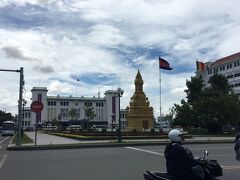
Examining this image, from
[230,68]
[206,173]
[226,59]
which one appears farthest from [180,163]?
[226,59]

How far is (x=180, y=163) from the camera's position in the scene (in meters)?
6.50

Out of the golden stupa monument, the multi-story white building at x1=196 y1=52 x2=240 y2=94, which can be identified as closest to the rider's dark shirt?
the golden stupa monument

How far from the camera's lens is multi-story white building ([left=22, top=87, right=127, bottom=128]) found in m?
165

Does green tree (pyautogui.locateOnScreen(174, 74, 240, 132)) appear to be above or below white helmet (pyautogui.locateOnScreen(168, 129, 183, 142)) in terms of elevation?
above

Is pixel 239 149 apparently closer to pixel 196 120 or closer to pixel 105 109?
pixel 196 120

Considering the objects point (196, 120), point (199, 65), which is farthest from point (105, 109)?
point (196, 120)

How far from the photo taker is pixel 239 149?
14773mm

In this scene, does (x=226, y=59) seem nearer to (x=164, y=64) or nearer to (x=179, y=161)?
(x=164, y=64)

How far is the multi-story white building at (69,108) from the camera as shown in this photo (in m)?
165

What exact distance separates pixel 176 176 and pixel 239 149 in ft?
29.3

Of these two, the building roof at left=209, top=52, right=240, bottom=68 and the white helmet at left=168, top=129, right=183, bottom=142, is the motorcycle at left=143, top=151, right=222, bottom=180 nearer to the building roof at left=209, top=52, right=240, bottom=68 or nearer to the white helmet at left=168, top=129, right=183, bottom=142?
the white helmet at left=168, top=129, right=183, bottom=142

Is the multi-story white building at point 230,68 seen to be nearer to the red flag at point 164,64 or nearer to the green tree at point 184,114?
the green tree at point 184,114

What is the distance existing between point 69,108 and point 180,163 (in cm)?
16639

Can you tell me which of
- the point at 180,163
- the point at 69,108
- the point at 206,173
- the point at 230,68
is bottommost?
the point at 206,173
